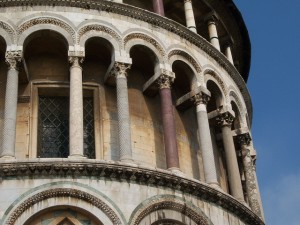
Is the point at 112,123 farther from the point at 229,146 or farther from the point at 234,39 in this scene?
the point at 234,39

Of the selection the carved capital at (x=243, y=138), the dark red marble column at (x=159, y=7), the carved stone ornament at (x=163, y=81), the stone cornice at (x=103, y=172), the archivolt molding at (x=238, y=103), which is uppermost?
the dark red marble column at (x=159, y=7)

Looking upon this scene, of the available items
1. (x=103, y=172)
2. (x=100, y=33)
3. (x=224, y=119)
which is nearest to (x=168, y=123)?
(x=103, y=172)

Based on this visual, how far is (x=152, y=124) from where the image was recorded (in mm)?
18812

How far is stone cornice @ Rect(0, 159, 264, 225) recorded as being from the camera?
51.4 ft

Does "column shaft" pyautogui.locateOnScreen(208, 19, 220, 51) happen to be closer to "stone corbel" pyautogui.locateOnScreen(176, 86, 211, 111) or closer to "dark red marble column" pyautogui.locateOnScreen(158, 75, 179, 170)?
"stone corbel" pyautogui.locateOnScreen(176, 86, 211, 111)

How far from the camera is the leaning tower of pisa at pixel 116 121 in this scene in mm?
15672

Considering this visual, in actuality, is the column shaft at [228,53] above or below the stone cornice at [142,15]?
above

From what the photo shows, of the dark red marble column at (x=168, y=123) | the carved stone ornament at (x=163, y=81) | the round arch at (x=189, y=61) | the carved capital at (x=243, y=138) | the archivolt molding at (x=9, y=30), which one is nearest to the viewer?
the dark red marble column at (x=168, y=123)

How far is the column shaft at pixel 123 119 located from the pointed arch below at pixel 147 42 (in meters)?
1.19

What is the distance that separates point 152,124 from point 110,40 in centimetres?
250

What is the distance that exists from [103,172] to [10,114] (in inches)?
106

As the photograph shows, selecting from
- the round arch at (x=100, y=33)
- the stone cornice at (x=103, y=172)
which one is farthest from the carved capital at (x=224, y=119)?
the round arch at (x=100, y=33)

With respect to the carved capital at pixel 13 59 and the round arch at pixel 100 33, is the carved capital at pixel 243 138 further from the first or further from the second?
the carved capital at pixel 13 59

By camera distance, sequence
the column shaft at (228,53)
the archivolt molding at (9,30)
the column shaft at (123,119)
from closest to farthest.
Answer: the column shaft at (123,119), the archivolt molding at (9,30), the column shaft at (228,53)
